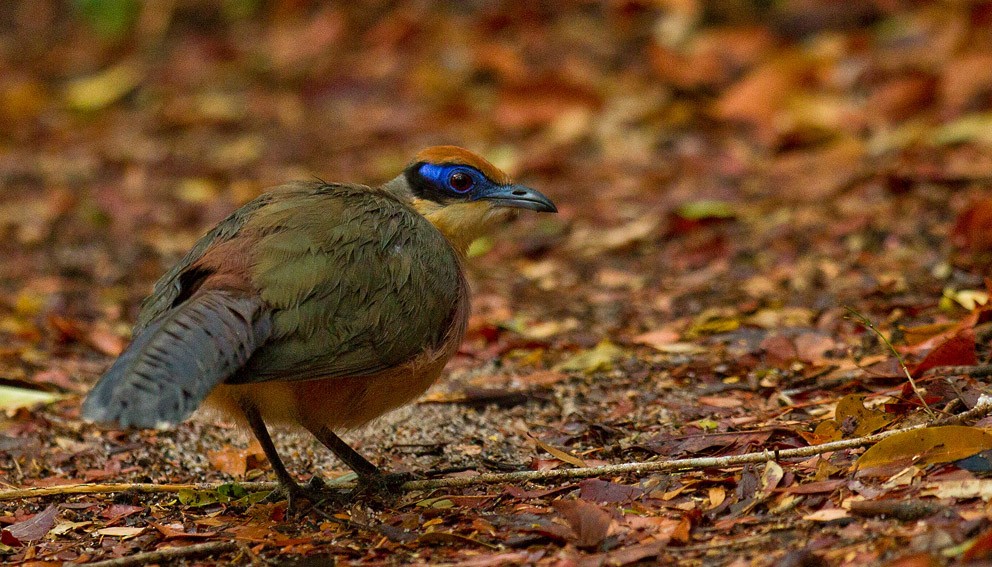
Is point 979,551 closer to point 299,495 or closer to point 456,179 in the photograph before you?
point 299,495

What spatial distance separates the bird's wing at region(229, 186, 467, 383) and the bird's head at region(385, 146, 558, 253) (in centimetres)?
56

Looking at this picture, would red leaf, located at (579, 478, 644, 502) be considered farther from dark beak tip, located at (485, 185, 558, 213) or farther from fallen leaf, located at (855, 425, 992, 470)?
dark beak tip, located at (485, 185, 558, 213)

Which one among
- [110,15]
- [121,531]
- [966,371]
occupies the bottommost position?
[966,371]

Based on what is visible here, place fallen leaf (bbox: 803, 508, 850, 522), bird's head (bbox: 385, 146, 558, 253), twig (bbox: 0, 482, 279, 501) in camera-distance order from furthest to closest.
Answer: bird's head (bbox: 385, 146, 558, 253), twig (bbox: 0, 482, 279, 501), fallen leaf (bbox: 803, 508, 850, 522)

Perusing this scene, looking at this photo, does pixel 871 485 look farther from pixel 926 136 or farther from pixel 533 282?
pixel 926 136

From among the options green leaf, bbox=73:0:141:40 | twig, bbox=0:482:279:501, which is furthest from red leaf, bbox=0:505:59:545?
green leaf, bbox=73:0:141:40

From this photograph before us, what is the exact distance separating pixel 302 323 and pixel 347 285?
11.6 inches

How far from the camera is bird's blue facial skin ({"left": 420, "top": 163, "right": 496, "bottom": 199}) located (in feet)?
18.1

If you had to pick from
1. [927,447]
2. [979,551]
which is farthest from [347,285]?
[979,551]

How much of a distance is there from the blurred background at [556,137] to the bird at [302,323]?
196cm

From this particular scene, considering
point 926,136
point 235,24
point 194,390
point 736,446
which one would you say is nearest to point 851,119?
point 926,136

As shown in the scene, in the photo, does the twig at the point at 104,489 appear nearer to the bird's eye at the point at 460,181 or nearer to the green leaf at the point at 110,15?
the bird's eye at the point at 460,181

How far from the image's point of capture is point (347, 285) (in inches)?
172

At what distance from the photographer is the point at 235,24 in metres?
13.8
